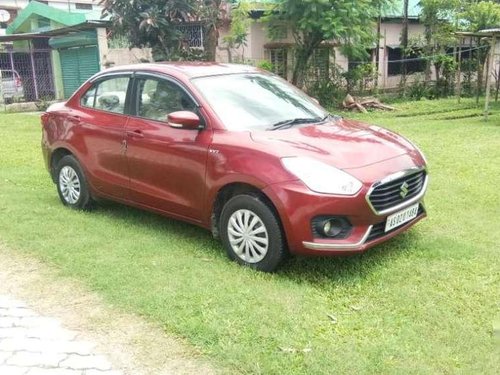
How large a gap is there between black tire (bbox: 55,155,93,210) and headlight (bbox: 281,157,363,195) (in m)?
2.77

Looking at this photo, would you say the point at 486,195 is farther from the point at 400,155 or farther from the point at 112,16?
the point at 112,16

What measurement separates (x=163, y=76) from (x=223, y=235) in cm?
163

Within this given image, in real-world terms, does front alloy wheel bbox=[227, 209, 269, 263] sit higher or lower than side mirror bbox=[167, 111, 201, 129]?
lower

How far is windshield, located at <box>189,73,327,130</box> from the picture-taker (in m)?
4.74

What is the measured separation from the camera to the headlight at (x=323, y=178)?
3.97 m

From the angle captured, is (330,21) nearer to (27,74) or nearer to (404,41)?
(404,41)

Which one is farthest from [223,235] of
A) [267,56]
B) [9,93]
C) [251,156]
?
[9,93]

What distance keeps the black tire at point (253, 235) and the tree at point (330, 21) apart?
10812 millimetres

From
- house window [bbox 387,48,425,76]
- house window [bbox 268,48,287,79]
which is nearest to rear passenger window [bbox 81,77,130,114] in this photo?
house window [bbox 268,48,287,79]

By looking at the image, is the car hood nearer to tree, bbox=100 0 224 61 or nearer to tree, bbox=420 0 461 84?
tree, bbox=100 0 224 61

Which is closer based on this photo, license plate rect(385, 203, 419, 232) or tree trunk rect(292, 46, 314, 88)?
Result: license plate rect(385, 203, 419, 232)

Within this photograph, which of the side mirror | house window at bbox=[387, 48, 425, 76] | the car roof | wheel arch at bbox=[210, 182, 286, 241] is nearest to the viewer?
wheel arch at bbox=[210, 182, 286, 241]

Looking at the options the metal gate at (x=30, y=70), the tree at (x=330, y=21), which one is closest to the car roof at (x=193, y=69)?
the tree at (x=330, y=21)

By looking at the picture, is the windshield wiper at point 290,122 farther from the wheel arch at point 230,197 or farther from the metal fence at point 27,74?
the metal fence at point 27,74
